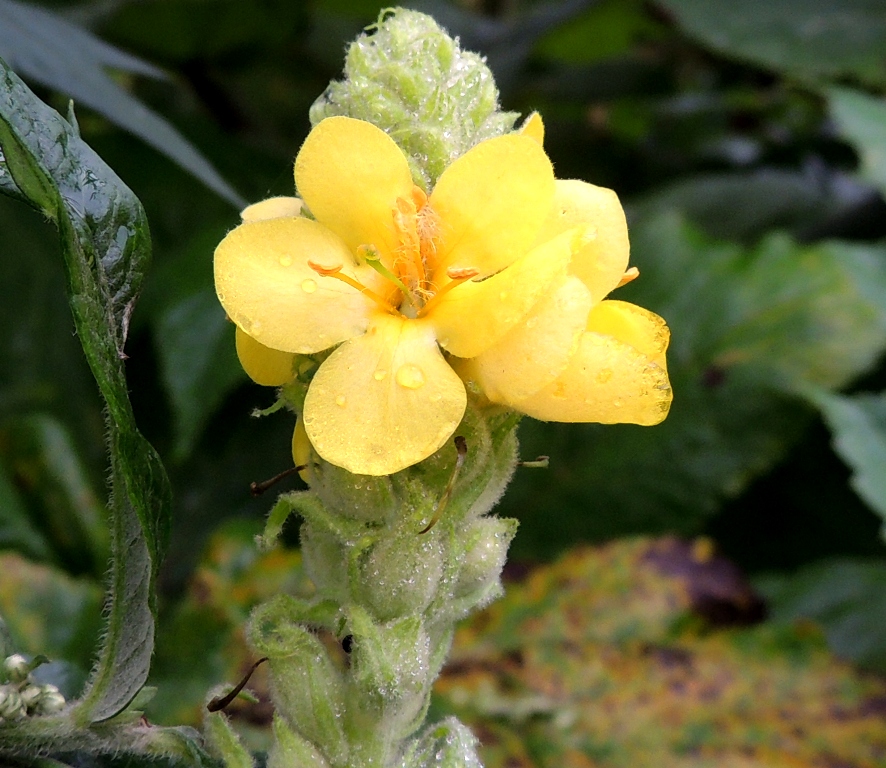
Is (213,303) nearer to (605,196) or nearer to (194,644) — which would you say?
(194,644)

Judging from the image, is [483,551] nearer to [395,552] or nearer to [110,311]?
[395,552]

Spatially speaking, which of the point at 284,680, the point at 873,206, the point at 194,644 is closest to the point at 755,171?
the point at 873,206

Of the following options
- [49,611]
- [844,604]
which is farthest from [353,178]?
[844,604]

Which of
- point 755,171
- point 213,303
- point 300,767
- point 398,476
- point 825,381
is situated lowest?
point 755,171

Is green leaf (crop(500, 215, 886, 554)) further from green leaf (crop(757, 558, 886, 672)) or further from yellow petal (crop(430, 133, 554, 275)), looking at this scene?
yellow petal (crop(430, 133, 554, 275))

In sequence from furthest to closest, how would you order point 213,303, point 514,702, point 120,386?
point 213,303, point 514,702, point 120,386

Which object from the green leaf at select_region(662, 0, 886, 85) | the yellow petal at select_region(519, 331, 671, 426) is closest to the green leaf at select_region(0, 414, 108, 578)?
the yellow petal at select_region(519, 331, 671, 426)

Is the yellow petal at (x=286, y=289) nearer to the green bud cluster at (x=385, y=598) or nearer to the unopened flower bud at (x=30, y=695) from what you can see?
the green bud cluster at (x=385, y=598)
